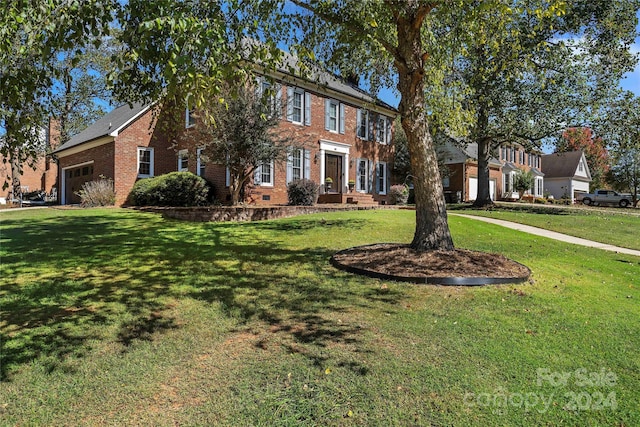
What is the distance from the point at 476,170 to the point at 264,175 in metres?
21.5

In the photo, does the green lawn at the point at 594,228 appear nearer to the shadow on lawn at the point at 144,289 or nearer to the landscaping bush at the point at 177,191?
the shadow on lawn at the point at 144,289

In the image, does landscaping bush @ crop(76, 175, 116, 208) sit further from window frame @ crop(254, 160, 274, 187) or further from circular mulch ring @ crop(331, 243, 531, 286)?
circular mulch ring @ crop(331, 243, 531, 286)

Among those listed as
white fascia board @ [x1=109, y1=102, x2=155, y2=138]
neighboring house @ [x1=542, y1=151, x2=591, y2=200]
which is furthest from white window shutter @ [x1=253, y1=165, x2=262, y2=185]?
neighboring house @ [x1=542, y1=151, x2=591, y2=200]

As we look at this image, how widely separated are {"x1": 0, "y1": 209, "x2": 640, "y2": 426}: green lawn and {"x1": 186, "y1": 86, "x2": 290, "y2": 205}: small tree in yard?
7.84 meters

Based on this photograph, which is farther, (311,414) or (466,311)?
(466,311)

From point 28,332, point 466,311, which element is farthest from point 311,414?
point 28,332

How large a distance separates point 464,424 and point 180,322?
2.94 meters

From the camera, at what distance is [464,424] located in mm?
2475

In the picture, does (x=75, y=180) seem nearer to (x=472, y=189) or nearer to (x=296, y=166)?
(x=296, y=166)

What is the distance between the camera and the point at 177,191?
17.2m

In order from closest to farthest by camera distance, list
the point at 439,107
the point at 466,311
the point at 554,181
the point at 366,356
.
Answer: the point at 366,356, the point at 466,311, the point at 439,107, the point at 554,181

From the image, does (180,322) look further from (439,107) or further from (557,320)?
(439,107)

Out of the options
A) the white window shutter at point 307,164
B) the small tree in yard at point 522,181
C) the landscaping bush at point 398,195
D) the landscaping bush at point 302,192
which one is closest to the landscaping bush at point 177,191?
the landscaping bush at point 302,192

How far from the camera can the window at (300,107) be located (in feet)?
65.0
